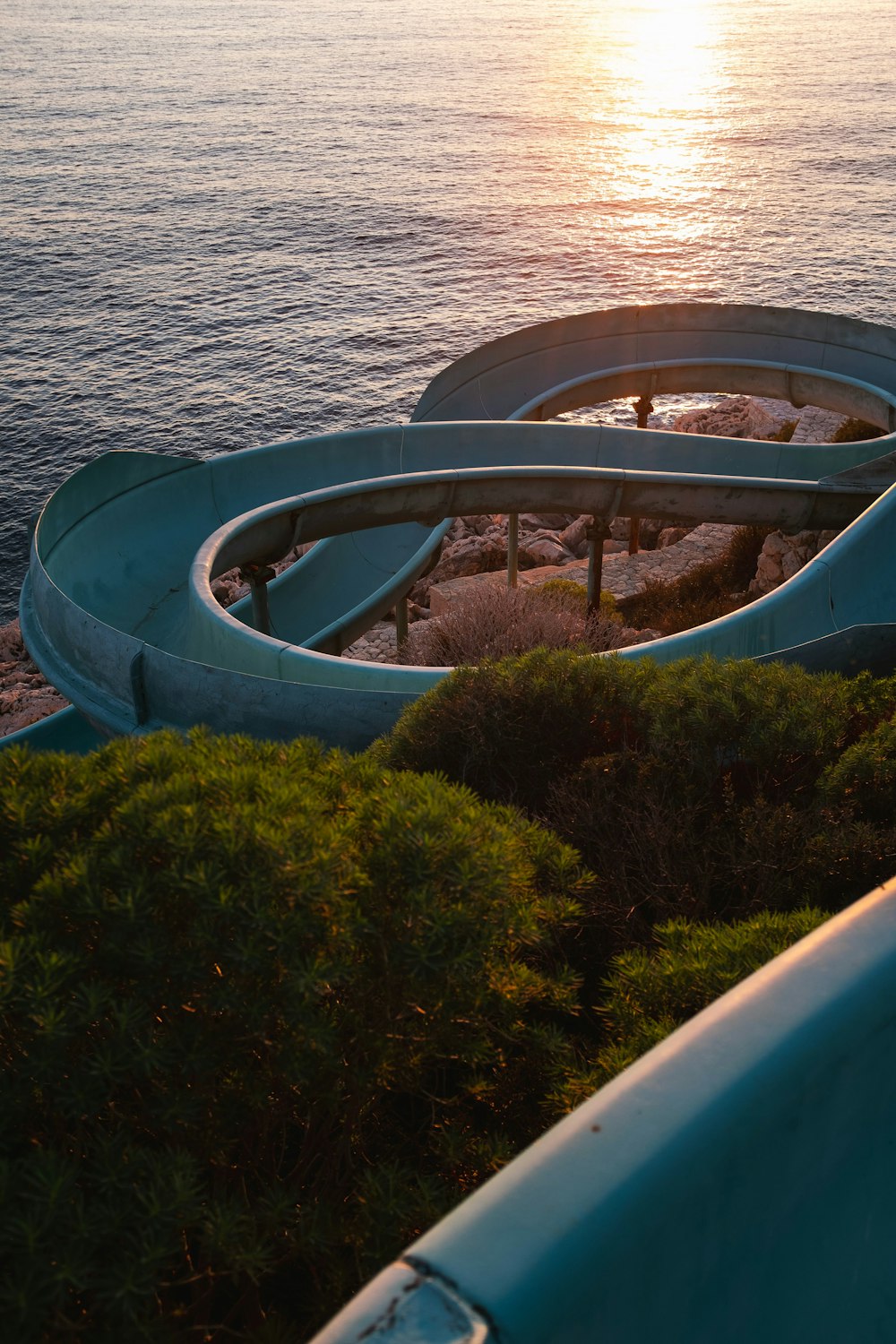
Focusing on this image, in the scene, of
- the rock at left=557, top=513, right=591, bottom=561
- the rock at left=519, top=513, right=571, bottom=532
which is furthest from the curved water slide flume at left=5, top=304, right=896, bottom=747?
the rock at left=519, top=513, right=571, bottom=532

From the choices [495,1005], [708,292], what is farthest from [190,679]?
[708,292]

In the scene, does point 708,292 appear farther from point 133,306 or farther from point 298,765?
point 298,765

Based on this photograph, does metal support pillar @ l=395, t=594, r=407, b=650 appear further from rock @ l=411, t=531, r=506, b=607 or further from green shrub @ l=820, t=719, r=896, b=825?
green shrub @ l=820, t=719, r=896, b=825

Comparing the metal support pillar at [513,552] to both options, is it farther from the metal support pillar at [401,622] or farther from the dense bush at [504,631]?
the metal support pillar at [401,622]

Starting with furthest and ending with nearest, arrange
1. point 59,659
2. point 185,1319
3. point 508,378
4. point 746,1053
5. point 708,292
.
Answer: point 708,292, point 508,378, point 59,659, point 185,1319, point 746,1053

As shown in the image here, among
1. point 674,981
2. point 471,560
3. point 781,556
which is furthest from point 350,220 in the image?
point 674,981
